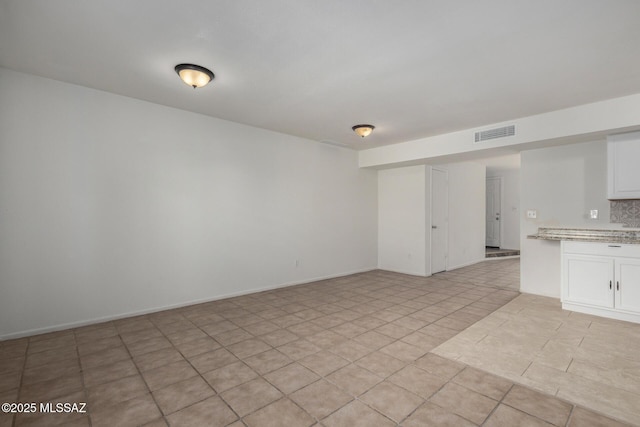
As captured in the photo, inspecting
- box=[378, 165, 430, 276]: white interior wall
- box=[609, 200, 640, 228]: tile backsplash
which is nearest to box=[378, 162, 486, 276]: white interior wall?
box=[378, 165, 430, 276]: white interior wall

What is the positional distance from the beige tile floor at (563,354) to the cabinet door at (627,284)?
0.72 feet

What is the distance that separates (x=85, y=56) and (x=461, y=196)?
715 cm

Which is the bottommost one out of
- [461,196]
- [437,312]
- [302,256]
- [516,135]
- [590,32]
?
[437,312]

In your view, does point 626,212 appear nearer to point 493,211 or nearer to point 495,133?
point 495,133

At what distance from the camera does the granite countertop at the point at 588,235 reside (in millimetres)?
3654

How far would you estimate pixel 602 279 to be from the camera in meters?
3.62

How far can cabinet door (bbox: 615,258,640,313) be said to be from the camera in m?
3.40

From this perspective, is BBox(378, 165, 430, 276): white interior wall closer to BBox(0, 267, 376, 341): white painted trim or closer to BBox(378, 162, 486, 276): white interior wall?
BBox(378, 162, 486, 276): white interior wall

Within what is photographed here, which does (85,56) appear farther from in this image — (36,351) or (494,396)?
(494,396)

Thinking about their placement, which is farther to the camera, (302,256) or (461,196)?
(461,196)

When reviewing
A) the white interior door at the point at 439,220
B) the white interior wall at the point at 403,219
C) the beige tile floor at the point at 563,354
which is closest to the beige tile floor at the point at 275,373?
the beige tile floor at the point at 563,354

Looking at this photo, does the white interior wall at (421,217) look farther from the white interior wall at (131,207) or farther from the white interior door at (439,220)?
the white interior wall at (131,207)

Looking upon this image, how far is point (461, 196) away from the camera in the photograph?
23.4ft

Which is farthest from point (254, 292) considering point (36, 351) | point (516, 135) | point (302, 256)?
Answer: point (516, 135)
